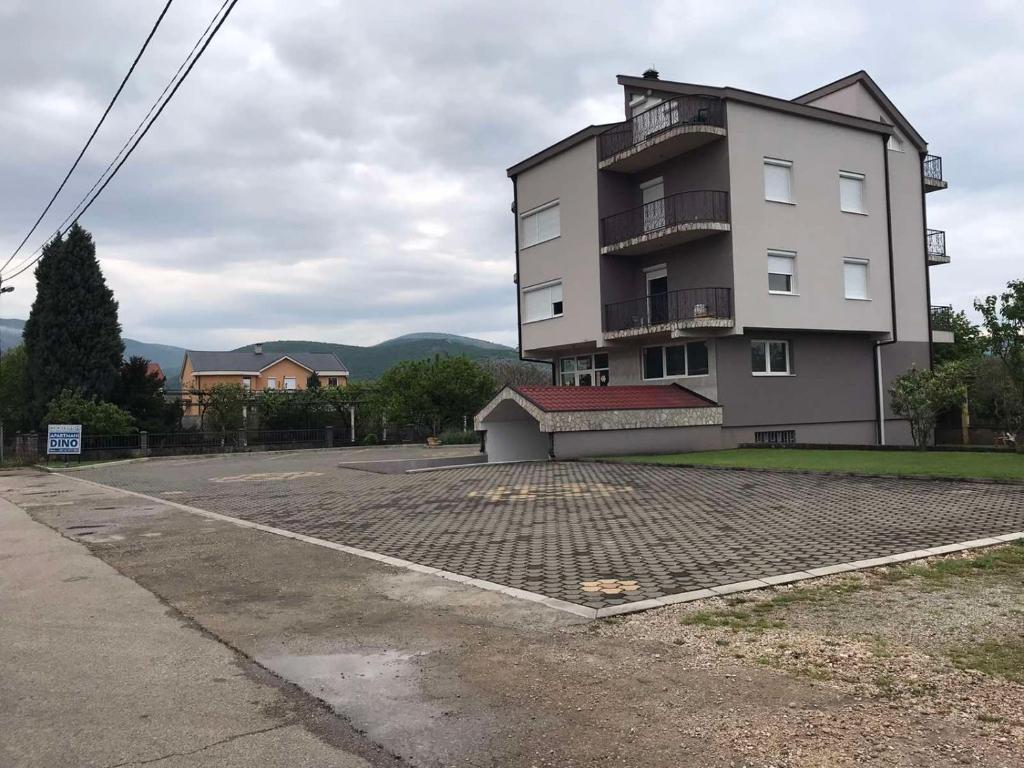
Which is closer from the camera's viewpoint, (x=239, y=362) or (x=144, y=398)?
(x=144, y=398)

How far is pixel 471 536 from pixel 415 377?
100 feet

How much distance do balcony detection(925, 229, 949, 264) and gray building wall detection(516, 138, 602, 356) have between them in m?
12.9

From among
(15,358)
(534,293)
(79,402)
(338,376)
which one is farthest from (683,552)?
(338,376)

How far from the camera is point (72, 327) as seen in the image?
41.0m

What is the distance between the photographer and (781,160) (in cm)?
2423

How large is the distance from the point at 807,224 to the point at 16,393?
147 feet

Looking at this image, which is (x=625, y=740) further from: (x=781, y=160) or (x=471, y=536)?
(x=781, y=160)

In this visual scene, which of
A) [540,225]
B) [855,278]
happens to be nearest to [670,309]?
[855,278]

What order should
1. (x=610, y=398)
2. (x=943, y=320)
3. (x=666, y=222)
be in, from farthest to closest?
1. (x=943, y=320)
2. (x=666, y=222)
3. (x=610, y=398)

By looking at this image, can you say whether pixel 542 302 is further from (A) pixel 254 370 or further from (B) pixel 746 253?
(A) pixel 254 370

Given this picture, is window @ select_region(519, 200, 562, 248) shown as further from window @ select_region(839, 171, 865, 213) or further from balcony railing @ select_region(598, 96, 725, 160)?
window @ select_region(839, 171, 865, 213)

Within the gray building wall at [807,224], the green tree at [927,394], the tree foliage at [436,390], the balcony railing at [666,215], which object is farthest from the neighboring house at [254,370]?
the green tree at [927,394]

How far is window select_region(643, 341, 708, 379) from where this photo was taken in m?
24.2

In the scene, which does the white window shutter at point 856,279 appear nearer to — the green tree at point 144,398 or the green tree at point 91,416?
the green tree at point 91,416
